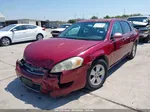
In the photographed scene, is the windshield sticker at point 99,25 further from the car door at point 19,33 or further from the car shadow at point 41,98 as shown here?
the car door at point 19,33

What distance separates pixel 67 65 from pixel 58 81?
0.33 m

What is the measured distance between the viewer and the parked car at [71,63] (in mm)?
2822

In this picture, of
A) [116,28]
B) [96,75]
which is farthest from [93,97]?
[116,28]

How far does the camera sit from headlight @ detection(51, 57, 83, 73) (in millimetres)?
2803

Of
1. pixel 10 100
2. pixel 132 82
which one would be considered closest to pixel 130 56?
pixel 132 82

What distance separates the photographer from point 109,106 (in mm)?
2883

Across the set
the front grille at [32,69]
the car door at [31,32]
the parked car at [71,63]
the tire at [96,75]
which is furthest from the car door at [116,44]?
the car door at [31,32]

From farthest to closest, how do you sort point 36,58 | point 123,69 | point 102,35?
point 123,69
point 102,35
point 36,58

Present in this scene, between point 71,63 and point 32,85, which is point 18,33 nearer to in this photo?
point 32,85

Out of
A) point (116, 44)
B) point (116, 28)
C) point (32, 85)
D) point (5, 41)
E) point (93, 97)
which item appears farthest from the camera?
point (5, 41)

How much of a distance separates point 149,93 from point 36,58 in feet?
8.09

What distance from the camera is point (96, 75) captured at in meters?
3.45

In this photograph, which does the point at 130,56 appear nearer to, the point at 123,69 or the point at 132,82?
the point at 123,69

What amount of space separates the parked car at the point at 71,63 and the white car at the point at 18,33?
292 inches
